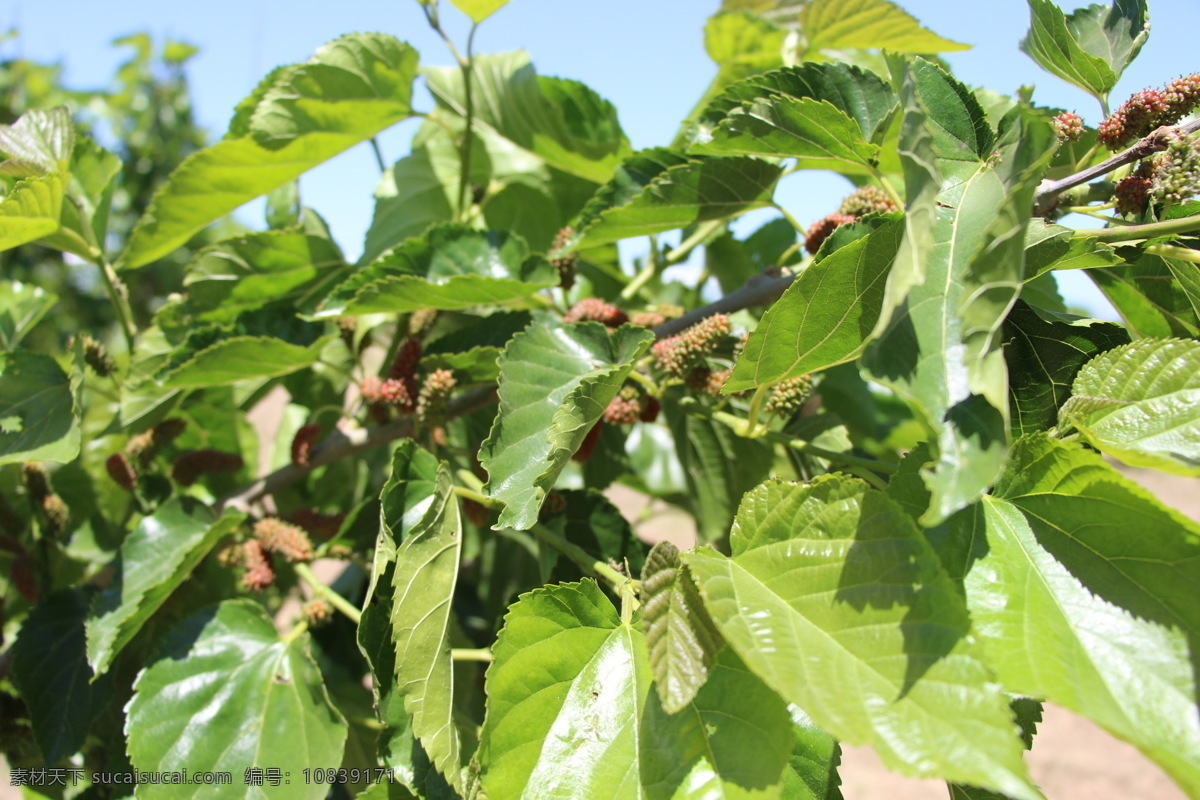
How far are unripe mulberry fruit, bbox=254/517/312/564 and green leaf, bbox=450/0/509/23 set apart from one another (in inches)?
26.8

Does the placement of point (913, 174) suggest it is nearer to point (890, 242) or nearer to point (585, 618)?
point (890, 242)

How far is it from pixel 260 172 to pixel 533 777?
796mm

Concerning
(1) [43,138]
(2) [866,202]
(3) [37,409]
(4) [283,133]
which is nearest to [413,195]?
(4) [283,133]

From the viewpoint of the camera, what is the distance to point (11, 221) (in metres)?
0.77

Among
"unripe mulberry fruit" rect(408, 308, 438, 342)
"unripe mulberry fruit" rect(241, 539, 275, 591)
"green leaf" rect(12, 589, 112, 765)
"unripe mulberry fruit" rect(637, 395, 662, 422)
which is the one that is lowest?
"green leaf" rect(12, 589, 112, 765)

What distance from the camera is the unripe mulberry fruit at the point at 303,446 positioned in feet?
3.15

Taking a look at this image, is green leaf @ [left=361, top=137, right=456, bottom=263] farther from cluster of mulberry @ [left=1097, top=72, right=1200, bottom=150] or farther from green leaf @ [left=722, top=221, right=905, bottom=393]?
cluster of mulberry @ [left=1097, top=72, right=1200, bottom=150]

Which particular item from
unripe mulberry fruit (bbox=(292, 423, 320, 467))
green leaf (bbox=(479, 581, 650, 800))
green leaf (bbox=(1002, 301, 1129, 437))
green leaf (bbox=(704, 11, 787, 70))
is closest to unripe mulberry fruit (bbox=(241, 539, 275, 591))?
unripe mulberry fruit (bbox=(292, 423, 320, 467))

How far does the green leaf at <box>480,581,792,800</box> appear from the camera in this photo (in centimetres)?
50

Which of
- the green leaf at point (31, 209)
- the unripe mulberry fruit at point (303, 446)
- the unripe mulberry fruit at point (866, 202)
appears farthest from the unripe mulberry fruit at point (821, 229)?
the green leaf at point (31, 209)

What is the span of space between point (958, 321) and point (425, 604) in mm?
471

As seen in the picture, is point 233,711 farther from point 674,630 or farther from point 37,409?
point 674,630

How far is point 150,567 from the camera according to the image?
88 centimetres

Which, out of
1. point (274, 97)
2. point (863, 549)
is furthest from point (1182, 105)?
point (274, 97)
